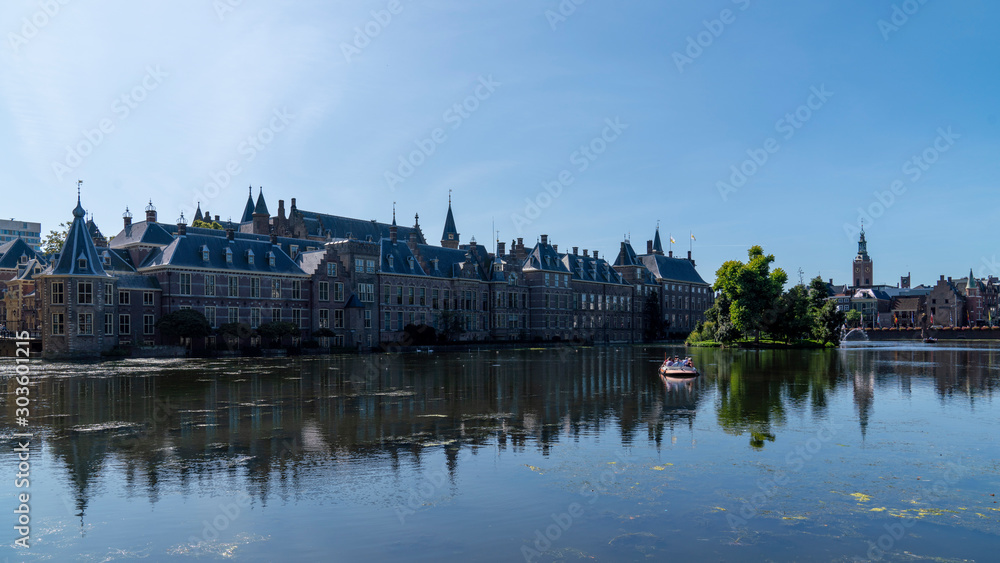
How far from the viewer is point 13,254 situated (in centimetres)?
9731

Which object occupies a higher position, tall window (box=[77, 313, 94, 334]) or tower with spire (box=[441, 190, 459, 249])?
tower with spire (box=[441, 190, 459, 249])

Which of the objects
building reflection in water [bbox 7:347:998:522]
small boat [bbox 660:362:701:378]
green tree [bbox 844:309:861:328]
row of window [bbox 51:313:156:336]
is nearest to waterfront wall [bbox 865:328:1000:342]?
green tree [bbox 844:309:861:328]

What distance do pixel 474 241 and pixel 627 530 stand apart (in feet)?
311

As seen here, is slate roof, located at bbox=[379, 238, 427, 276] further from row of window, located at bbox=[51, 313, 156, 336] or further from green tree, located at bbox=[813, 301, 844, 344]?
green tree, located at bbox=[813, 301, 844, 344]

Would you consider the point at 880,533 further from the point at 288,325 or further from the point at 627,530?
the point at 288,325

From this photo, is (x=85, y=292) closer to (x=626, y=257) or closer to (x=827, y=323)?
(x=827, y=323)

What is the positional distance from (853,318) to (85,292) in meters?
165

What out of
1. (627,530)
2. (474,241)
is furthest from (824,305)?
(627,530)

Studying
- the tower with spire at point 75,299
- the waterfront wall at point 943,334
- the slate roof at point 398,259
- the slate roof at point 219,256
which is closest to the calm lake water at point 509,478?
the tower with spire at point 75,299

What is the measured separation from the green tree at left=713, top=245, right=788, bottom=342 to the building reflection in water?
45.9 m

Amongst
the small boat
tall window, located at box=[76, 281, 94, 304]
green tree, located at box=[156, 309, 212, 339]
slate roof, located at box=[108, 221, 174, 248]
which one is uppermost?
slate roof, located at box=[108, 221, 174, 248]

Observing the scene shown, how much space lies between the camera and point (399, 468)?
1594 cm

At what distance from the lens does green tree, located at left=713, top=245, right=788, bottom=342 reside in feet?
297

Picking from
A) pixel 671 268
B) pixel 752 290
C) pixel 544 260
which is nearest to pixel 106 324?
pixel 544 260
